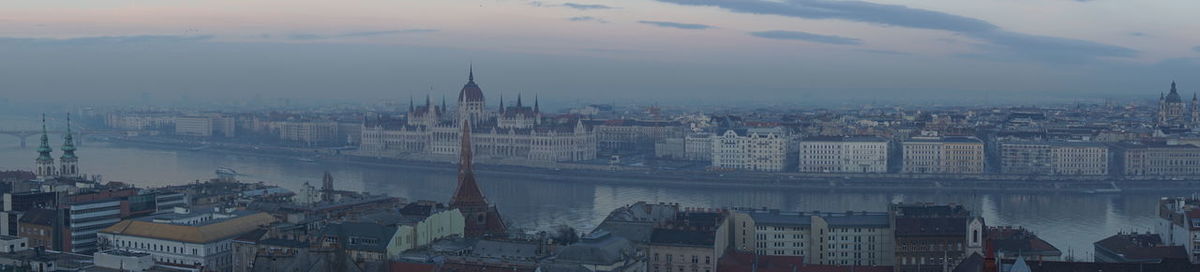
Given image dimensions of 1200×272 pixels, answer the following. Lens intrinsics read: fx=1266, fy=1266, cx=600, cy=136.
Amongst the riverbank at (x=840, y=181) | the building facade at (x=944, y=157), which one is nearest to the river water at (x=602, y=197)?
the riverbank at (x=840, y=181)

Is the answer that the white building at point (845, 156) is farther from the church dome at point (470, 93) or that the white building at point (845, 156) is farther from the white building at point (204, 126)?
the white building at point (204, 126)

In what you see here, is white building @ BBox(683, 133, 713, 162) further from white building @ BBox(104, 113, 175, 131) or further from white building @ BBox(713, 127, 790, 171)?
white building @ BBox(104, 113, 175, 131)

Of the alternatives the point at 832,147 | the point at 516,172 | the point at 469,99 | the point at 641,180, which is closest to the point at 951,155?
the point at 832,147

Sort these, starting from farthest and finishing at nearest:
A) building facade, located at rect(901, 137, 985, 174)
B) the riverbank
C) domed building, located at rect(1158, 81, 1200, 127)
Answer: domed building, located at rect(1158, 81, 1200, 127) → building facade, located at rect(901, 137, 985, 174) → the riverbank

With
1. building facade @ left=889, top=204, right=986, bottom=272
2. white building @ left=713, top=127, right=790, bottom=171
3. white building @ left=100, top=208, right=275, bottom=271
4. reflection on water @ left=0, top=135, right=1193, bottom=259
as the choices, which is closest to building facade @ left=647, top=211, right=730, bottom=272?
building facade @ left=889, top=204, right=986, bottom=272

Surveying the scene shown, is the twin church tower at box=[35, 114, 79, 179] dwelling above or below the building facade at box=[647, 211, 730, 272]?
above

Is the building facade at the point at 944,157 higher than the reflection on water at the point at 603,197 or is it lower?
higher

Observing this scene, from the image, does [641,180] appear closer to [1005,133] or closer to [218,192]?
[1005,133]
